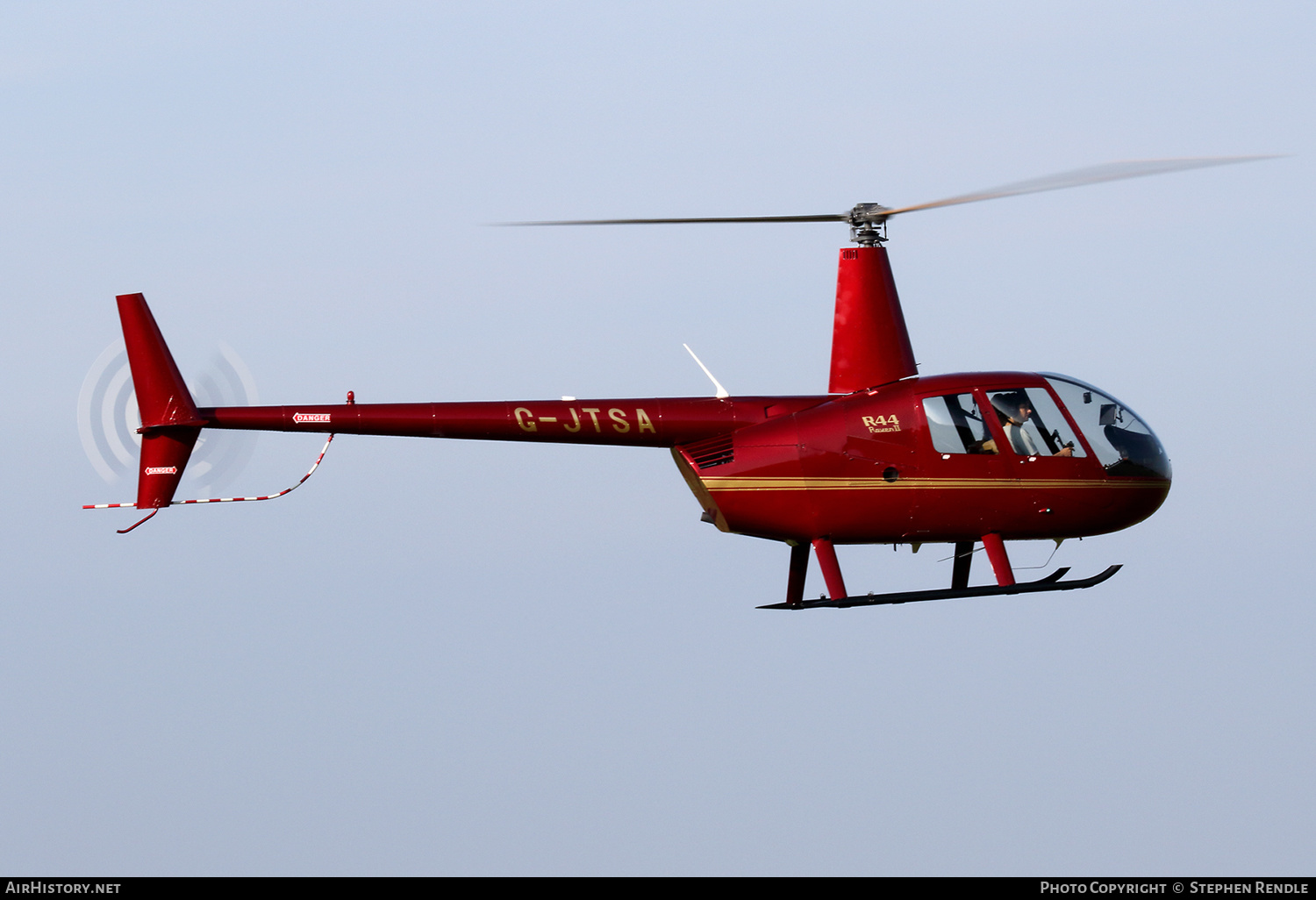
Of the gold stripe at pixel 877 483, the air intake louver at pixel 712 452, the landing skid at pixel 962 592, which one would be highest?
the air intake louver at pixel 712 452

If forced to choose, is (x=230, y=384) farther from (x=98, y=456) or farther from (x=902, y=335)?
(x=902, y=335)

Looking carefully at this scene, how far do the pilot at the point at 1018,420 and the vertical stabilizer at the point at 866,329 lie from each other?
1.50 m

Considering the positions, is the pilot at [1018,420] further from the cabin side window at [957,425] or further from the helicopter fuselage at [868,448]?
the cabin side window at [957,425]

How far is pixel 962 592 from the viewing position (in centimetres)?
2227

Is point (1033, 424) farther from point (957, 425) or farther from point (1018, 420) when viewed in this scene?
point (957, 425)

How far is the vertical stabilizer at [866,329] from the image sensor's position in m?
23.6

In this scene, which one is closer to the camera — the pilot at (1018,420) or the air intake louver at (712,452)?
the pilot at (1018,420)

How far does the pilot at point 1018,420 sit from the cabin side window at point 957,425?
27 centimetres

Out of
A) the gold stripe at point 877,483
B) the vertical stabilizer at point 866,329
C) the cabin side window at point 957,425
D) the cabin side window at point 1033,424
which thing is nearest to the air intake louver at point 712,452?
the gold stripe at point 877,483

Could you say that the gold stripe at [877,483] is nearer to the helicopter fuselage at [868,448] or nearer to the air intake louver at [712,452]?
the helicopter fuselage at [868,448]

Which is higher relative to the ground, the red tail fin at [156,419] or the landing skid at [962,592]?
the red tail fin at [156,419]

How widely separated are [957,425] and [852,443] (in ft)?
4.96

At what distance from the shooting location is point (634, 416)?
2325 cm
